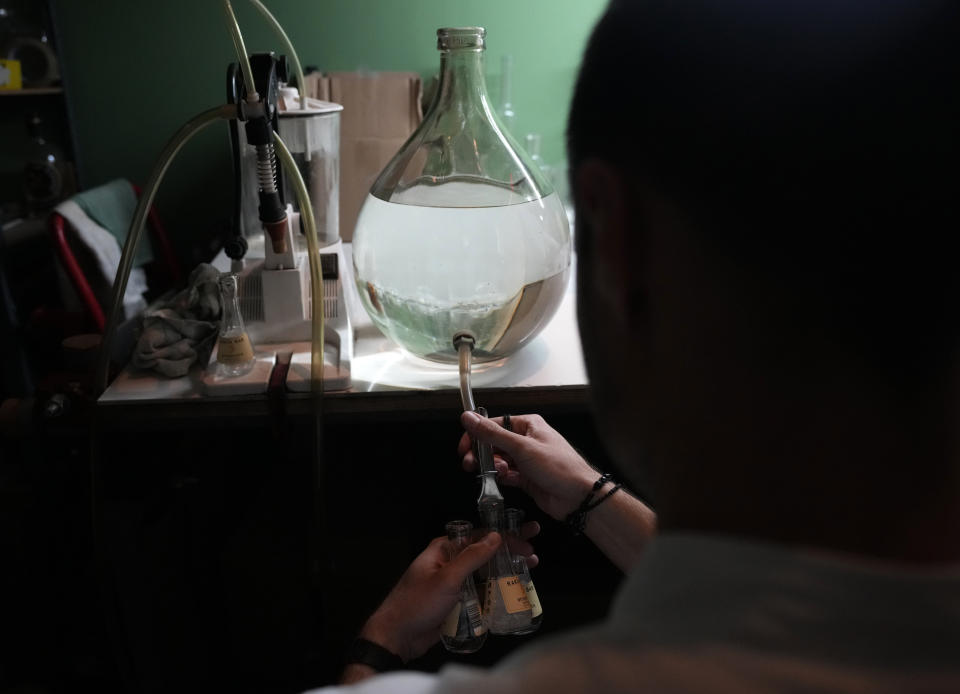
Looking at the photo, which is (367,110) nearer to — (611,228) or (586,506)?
(586,506)

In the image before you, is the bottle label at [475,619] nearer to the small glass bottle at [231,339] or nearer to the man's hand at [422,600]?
the man's hand at [422,600]

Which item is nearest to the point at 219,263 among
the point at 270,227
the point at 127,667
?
the point at 270,227

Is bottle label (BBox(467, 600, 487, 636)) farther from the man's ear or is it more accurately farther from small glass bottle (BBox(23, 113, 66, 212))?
small glass bottle (BBox(23, 113, 66, 212))

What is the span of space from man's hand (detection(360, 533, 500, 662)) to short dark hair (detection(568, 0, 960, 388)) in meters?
0.53

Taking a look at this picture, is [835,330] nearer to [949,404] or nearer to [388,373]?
[949,404]

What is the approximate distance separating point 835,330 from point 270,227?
34.2 inches

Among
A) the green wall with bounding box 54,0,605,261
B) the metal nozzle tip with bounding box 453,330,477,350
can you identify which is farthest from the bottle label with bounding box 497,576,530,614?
the green wall with bounding box 54,0,605,261

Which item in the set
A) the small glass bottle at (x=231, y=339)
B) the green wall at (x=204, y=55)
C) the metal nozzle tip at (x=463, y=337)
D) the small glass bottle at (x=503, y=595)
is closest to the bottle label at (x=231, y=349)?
the small glass bottle at (x=231, y=339)

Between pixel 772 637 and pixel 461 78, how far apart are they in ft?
2.78

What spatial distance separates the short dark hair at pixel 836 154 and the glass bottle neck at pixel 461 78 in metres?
0.68

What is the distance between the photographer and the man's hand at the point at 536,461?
2.98ft

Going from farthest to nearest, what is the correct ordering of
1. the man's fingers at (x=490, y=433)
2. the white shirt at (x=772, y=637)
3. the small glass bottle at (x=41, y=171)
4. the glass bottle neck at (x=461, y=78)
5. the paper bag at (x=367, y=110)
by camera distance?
the small glass bottle at (x=41, y=171) → the paper bag at (x=367, y=110) → the glass bottle neck at (x=461, y=78) → the man's fingers at (x=490, y=433) → the white shirt at (x=772, y=637)

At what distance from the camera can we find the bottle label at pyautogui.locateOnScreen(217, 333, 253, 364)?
3.34 feet

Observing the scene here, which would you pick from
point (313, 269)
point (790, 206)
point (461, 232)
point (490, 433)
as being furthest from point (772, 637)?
point (313, 269)
